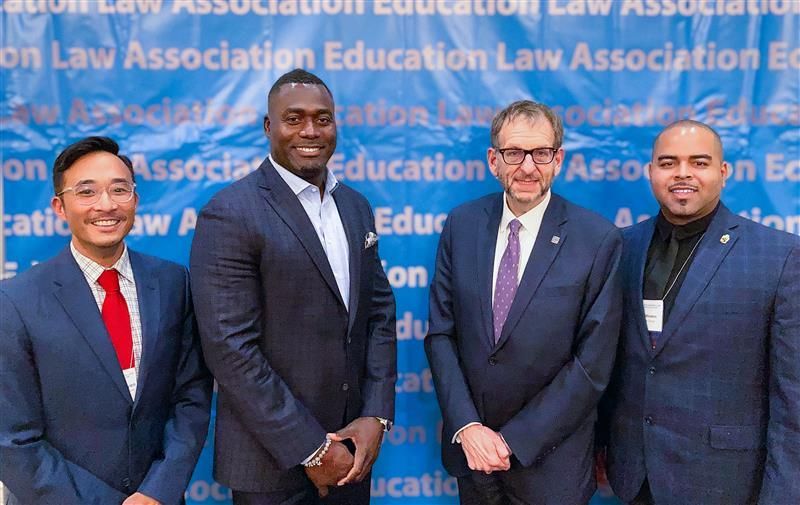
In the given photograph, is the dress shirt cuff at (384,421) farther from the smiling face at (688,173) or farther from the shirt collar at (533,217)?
the smiling face at (688,173)

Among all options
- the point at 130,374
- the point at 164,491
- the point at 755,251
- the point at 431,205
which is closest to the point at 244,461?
the point at 164,491

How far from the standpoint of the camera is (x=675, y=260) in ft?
6.44

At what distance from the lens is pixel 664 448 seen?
1.90 meters

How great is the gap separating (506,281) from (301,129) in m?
0.82

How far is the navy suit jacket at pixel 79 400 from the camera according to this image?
1.62 metres

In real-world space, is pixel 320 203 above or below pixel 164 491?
above

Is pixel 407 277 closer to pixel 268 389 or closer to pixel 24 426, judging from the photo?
pixel 268 389

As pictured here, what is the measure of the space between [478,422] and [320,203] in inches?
34.3

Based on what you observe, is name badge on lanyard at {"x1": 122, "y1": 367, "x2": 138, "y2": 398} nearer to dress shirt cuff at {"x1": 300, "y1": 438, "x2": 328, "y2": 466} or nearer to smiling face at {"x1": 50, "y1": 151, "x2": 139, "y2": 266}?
smiling face at {"x1": 50, "y1": 151, "x2": 139, "y2": 266}

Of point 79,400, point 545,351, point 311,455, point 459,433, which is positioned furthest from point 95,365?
point 545,351

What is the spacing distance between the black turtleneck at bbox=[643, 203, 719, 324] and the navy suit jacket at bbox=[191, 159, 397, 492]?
93 cm

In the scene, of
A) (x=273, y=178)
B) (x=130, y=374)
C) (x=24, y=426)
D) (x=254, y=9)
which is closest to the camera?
(x=24, y=426)

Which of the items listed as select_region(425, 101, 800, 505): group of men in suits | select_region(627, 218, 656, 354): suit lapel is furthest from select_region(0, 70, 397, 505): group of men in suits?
select_region(627, 218, 656, 354): suit lapel

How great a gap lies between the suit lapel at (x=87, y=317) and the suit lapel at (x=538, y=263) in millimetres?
1136
